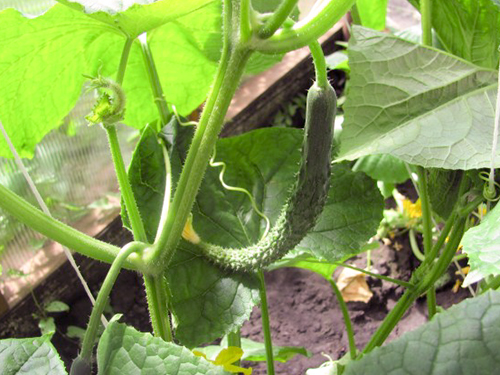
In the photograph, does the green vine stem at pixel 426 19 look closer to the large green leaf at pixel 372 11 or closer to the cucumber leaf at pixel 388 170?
the large green leaf at pixel 372 11

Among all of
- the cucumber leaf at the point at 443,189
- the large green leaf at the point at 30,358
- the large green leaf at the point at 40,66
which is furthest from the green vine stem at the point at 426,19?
the large green leaf at the point at 30,358

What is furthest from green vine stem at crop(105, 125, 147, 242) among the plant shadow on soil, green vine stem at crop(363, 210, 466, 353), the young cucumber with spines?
the plant shadow on soil

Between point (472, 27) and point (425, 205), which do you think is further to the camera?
point (425, 205)

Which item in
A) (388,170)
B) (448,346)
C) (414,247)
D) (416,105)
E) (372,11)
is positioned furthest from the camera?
(414,247)

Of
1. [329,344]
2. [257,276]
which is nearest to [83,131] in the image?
[329,344]

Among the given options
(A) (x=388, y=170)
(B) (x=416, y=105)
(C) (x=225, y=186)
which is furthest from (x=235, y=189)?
(A) (x=388, y=170)

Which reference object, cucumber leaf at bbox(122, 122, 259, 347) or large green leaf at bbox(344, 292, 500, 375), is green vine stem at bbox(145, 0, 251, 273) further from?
large green leaf at bbox(344, 292, 500, 375)

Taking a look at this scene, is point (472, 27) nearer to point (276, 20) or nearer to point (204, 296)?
point (276, 20)
